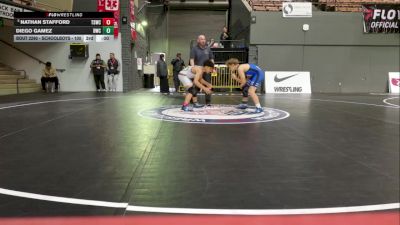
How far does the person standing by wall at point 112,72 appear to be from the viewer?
640 inches

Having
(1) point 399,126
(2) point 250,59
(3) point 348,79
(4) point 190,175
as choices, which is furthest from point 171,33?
(4) point 190,175

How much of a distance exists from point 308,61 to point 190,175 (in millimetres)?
15635

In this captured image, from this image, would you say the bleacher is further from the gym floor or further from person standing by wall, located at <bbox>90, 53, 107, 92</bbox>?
the gym floor

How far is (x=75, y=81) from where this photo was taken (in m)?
16.7

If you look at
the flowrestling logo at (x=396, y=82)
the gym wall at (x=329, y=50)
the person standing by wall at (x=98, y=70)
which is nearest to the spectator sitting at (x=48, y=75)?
the person standing by wall at (x=98, y=70)

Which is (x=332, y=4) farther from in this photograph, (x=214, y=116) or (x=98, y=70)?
(x=214, y=116)

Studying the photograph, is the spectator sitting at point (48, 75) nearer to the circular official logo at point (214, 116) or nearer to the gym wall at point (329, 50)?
the gym wall at point (329, 50)

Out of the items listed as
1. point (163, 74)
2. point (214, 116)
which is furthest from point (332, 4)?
point (214, 116)

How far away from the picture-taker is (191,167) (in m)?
3.51
